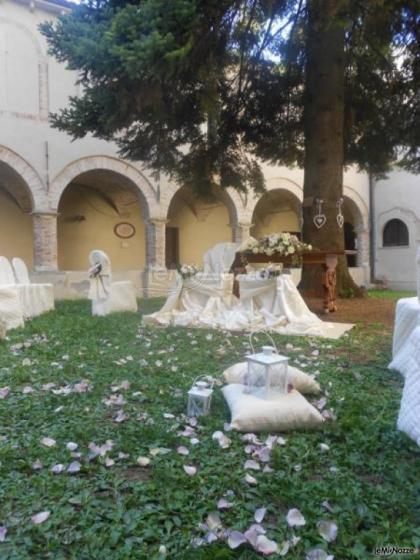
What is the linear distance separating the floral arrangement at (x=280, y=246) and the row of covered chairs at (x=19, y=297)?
3.33 m

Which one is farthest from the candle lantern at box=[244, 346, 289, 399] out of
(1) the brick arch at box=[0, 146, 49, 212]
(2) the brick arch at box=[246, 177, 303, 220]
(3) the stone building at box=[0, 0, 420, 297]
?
(2) the brick arch at box=[246, 177, 303, 220]

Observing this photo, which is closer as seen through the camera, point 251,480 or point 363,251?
point 251,480

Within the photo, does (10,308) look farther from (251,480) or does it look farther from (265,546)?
(265,546)

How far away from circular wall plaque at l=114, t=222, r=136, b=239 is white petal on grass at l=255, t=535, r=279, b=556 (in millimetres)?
14266

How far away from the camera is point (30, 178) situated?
1122 centimetres

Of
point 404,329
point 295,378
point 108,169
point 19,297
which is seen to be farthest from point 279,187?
point 295,378

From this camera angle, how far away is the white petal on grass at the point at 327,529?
1.52m

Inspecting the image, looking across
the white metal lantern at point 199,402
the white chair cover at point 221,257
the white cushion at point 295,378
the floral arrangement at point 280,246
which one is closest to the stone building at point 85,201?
the white chair cover at point 221,257

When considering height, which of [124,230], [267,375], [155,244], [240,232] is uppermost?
[124,230]

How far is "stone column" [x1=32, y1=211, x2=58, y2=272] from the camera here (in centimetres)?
1131

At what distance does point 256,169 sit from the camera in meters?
11.1

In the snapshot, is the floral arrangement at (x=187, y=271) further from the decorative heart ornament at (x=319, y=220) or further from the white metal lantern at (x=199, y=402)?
the white metal lantern at (x=199, y=402)

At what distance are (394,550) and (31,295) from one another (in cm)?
747

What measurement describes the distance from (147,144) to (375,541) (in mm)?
8565
